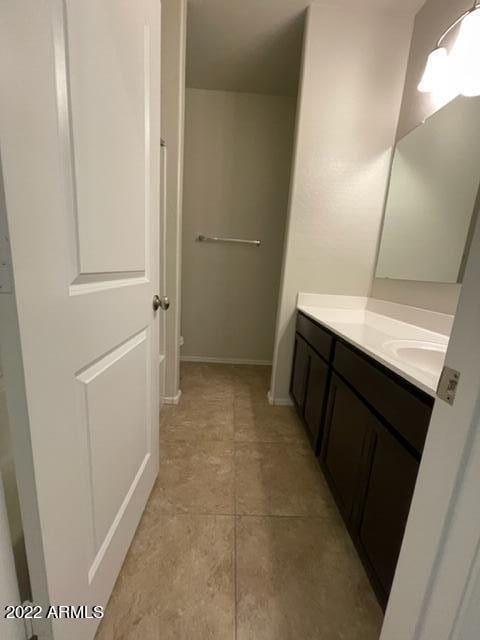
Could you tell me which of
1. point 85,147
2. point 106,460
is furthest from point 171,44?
point 106,460

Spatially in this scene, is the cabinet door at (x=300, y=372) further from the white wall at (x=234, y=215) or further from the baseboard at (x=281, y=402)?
the white wall at (x=234, y=215)

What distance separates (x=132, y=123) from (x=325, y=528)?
1720mm

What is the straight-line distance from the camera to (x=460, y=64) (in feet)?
4.08

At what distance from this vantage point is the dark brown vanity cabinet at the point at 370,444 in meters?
0.78

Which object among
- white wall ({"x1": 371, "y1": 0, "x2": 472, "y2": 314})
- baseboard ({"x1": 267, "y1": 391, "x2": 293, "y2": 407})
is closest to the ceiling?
white wall ({"x1": 371, "y1": 0, "x2": 472, "y2": 314})

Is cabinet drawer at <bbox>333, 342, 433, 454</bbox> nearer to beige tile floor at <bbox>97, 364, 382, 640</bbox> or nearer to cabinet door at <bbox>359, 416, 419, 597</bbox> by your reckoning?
cabinet door at <bbox>359, 416, 419, 597</bbox>

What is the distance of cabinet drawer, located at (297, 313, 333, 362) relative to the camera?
1.42 metres

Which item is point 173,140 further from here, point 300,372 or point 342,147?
point 300,372

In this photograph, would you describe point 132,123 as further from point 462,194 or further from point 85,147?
point 462,194

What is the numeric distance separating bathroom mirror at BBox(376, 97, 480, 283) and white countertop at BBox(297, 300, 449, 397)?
0.28 m

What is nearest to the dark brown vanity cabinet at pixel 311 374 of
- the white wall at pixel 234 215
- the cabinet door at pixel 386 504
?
the cabinet door at pixel 386 504

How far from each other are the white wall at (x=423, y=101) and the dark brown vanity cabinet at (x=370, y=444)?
0.56m

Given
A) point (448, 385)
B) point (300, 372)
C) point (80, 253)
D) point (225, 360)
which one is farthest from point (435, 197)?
point (225, 360)

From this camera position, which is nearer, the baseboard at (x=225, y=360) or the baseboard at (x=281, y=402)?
the baseboard at (x=281, y=402)
